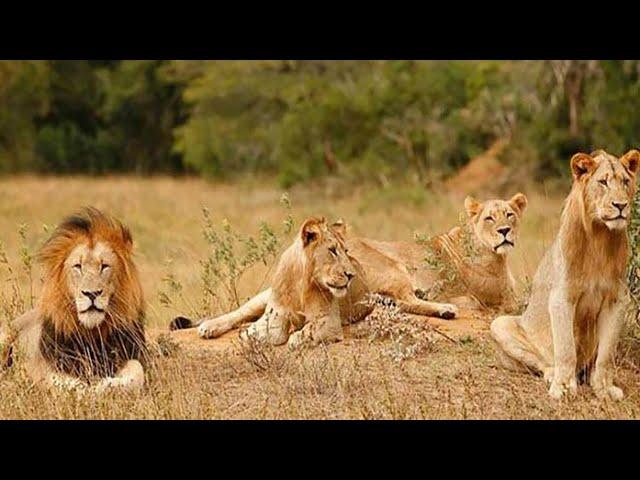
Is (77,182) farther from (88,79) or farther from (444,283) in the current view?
(444,283)

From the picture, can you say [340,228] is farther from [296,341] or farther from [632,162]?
[632,162]

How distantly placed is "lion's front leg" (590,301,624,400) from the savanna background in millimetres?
76

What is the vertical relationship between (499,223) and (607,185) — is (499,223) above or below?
below

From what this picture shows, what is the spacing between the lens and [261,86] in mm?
26062

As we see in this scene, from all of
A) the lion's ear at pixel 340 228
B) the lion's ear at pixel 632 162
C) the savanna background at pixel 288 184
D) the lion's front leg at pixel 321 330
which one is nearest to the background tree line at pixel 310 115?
the savanna background at pixel 288 184

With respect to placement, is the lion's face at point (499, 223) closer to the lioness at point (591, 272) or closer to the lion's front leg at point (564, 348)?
the lioness at point (591, 272)

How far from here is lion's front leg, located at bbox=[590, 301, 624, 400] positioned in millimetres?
6840

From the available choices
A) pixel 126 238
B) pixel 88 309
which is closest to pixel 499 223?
pixel 126 238

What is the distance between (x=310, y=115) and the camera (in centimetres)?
2259

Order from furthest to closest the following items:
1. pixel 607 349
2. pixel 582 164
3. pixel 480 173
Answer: pixel 480 173 → pixel 607 349 → pixel 582 164

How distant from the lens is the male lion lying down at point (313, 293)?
8.10 meters

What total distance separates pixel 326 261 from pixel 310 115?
47.9 feet

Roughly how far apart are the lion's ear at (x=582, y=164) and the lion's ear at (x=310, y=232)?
189 centimetres

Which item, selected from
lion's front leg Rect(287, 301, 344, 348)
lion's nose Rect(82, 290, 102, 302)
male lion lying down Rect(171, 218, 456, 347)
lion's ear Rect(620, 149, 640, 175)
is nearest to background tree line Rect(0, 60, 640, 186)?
male lion lying down Rect(171, 218, 456, 347)
